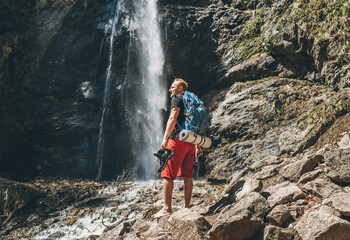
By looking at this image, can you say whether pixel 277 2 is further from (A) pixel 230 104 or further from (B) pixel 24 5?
(B) pixel 24 5

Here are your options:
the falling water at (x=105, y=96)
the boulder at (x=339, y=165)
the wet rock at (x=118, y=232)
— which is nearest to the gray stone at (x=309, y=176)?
the boulder at (x=339, y=165)

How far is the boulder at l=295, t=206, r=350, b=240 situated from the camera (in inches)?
85.6

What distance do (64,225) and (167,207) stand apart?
416cm

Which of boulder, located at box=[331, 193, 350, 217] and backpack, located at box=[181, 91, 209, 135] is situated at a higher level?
backpack, located at box=[181, 91, 209, 135]

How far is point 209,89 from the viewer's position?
11945mm

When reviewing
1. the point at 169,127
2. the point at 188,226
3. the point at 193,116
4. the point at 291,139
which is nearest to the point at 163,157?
the point at 169,127

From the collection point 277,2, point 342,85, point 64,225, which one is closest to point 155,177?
point 64,225

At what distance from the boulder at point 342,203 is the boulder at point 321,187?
0.29m

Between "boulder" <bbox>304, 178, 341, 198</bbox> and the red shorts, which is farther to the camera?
the red shorts

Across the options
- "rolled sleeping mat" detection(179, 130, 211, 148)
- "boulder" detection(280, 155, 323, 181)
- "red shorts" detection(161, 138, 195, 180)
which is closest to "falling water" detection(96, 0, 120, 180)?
"red shorts" detection(161, 138, 195, 180)

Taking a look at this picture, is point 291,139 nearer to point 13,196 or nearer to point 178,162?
point 178,162

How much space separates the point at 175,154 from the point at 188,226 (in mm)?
1238

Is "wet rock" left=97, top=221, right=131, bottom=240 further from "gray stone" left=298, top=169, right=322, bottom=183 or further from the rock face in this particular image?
the rock face

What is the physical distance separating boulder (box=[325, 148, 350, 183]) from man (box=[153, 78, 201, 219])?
75.4 inches
